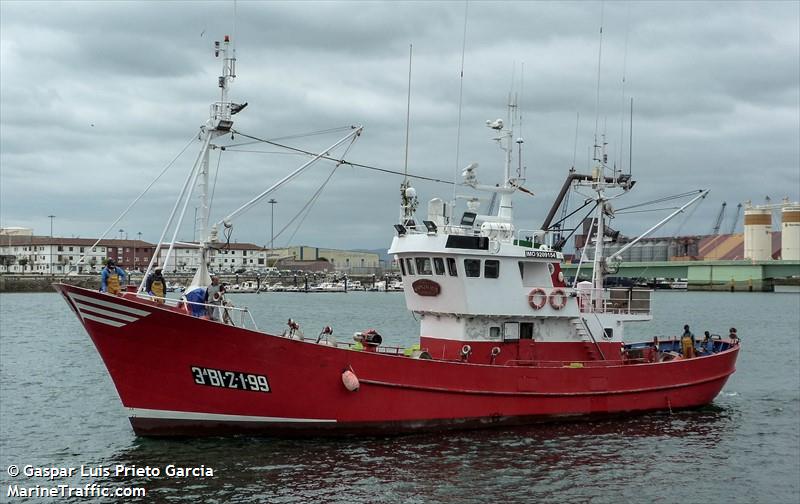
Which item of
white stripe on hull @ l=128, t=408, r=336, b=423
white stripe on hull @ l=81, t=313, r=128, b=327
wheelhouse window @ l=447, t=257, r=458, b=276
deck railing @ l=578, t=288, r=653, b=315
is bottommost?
white stripe on hull @ l=128, t=408, r=336, b=423

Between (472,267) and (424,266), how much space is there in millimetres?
1254

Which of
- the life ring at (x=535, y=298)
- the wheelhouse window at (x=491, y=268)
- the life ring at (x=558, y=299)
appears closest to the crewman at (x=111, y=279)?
the wheelhouse window at (x=491, y=268)

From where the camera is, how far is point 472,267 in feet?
67.9

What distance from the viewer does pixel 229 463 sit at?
17000 millimetres

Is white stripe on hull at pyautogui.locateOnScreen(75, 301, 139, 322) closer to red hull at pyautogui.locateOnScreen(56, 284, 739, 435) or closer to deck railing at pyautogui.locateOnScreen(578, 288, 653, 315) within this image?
red hull at pyautogui.locateOnScreen(56, 284, 739, 435)

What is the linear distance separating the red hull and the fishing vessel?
0.03 m

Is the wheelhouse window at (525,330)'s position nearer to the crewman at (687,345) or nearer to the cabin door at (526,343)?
the cabin door at (526,343)

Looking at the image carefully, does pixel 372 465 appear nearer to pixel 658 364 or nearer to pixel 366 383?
pixel 366 383

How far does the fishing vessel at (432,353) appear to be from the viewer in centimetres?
1750

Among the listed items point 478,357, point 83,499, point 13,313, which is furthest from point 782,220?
point 83,499

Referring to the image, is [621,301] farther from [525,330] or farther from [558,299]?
[525,330]

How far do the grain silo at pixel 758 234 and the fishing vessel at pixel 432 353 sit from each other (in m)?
111

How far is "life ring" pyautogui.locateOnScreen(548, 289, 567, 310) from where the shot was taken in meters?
21.7

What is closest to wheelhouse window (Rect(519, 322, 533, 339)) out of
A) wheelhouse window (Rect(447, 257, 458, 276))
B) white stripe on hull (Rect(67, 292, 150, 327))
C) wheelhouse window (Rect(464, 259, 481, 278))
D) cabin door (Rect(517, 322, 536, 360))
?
cabin door (Rect(517, 322, 536, 360))
